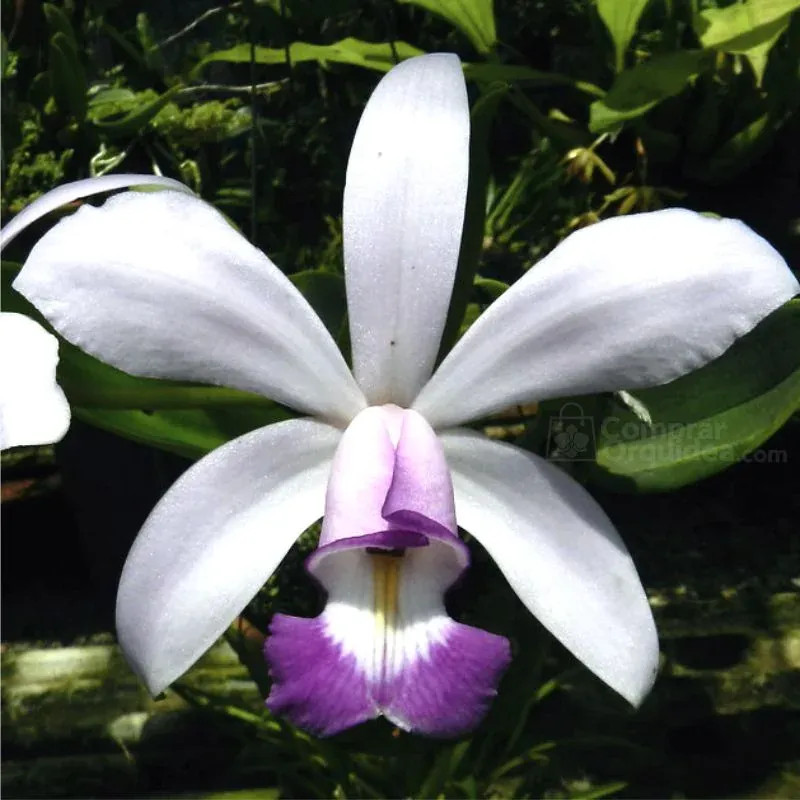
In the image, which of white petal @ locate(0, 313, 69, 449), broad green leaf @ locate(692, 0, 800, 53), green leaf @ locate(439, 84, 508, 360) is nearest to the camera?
white petal @ locate(0, 313, 69, 449)

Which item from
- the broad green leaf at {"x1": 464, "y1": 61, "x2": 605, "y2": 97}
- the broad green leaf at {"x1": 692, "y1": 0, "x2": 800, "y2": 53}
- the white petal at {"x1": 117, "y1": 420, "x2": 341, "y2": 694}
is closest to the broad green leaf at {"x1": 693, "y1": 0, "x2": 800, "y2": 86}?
the broad green leaf at {"x1": 692, "y1": 0, "x2": 800, "y2": 53}

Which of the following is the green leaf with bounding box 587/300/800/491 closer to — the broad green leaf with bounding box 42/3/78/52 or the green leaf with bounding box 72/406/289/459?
the green leaf with bounding box 72/406/289/459

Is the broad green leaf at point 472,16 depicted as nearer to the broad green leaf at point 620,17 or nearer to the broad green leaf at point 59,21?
the broad green leaf at point 620,17

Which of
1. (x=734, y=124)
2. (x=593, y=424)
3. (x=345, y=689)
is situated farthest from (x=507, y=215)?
(x=345, y=689)

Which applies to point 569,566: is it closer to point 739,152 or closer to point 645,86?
point 645,86

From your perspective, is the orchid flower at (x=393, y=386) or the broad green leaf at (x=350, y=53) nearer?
the orchid flower at (x=393, y=386)

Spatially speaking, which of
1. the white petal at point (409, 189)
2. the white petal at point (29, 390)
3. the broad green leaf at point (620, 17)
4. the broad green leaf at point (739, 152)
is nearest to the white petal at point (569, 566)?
the white petal at point (409, 189)

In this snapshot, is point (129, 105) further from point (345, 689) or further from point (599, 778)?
point (599, 778)
